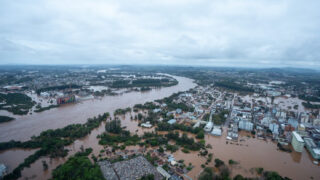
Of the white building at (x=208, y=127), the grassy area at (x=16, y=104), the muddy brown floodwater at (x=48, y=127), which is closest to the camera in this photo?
the muddy brown floodwater at (x=48, y=127)

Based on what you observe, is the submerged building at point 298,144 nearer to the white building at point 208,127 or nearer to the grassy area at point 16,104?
the white building at point 208,127

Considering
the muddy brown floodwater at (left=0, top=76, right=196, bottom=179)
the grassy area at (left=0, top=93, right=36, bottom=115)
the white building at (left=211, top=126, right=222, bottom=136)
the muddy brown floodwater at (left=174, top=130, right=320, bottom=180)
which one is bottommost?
the muddy brown floodwater at (left=174, top=130, right=320, bottom=180)

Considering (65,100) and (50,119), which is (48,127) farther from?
(65,100)

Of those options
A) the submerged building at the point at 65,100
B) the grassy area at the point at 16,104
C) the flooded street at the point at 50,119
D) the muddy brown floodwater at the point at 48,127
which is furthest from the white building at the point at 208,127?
the grassy area at the point at 16,104

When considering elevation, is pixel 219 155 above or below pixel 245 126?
below

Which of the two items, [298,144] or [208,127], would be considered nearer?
[298,144]

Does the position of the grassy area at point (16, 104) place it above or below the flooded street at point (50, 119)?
above

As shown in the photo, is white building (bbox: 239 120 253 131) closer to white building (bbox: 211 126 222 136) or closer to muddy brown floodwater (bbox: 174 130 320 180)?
muddy brown floodwater (bbox: 174 130 320 180)

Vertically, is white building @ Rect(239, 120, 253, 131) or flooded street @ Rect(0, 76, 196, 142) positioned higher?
white building @ Rect(239, 120, 253, 131)

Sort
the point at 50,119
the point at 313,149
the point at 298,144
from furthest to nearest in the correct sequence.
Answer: the point at 50,119, the point at 298,144, the point at 313,149

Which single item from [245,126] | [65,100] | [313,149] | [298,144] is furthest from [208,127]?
[65,100]

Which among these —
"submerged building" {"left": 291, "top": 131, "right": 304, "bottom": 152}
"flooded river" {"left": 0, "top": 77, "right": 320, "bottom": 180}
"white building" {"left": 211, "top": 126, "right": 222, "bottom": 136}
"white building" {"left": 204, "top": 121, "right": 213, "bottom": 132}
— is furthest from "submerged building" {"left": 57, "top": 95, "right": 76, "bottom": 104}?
"submerged building" {"left": 291, "top": 131, "right": 304, "bottom": 152}

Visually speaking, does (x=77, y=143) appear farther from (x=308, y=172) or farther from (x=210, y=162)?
(x=308, y=172)
